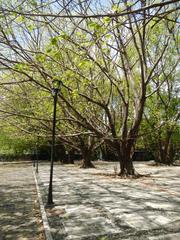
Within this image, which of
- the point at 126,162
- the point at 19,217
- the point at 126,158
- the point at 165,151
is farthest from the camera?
the point at 165,151

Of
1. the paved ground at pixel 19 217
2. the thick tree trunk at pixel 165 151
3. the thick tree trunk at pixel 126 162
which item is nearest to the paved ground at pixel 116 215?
the paved ground at pixel 19 217

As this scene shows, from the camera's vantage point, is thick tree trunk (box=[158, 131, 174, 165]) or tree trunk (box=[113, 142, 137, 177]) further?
thick tree trunk (box=[158, 131, 174, 165])

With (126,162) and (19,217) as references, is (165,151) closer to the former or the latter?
(126,162)

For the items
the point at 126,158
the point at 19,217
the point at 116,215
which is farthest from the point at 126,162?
the point at 19,217

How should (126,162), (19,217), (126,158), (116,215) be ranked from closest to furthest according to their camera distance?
(116,215), (19,217), (126,158), (126,162)

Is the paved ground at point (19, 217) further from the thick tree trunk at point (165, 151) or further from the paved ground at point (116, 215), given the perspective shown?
the thick tree trunk at point (165, 151)

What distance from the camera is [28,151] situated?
5331cm

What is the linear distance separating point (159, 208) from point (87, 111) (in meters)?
11.3

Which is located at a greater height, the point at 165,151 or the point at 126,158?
the point at 165,151

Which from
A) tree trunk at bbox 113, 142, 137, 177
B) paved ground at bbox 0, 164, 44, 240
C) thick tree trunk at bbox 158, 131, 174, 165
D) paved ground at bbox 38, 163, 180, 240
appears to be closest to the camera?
paved ground at bbox 38, 163, 180, 240

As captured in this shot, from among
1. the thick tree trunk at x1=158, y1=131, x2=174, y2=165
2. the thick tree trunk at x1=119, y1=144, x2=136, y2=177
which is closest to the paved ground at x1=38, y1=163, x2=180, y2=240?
the thick tree trunk at x1=119, y1=144, x2=136, y2=177

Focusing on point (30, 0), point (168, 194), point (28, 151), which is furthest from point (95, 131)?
point (28, 151)

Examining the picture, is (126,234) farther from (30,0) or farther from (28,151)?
(28,151)

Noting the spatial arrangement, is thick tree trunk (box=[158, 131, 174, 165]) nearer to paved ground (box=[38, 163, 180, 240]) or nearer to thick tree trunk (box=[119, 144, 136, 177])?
thick tree trunk (box=[119, 144, 136, 177])
